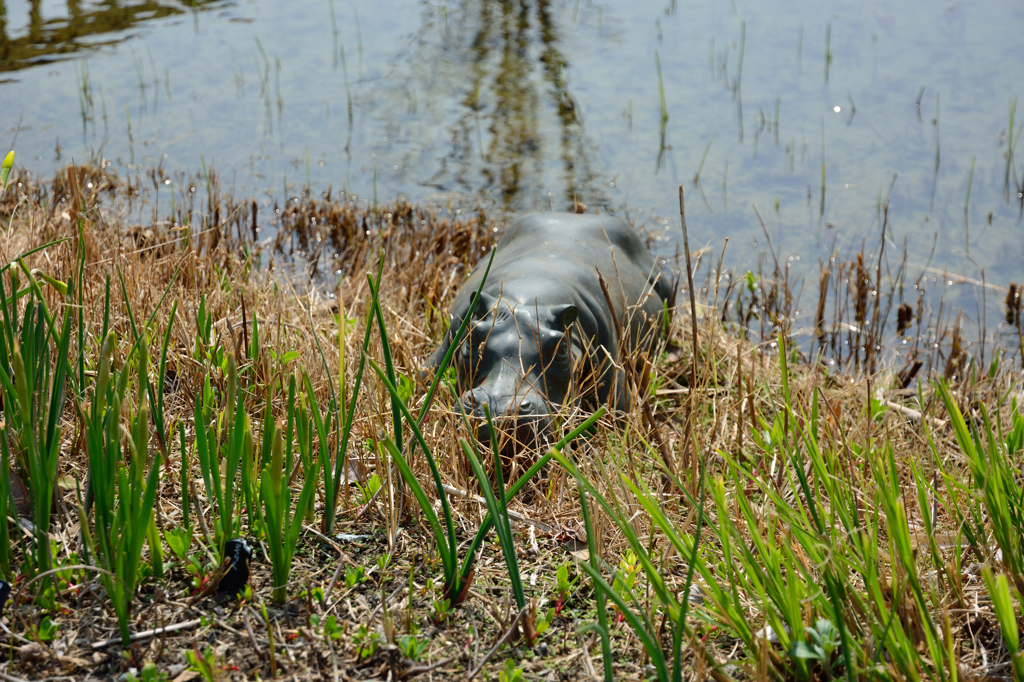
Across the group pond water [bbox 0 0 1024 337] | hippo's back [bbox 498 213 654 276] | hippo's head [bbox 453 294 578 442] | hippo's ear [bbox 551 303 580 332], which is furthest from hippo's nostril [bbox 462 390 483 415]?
pond water [bbox 0 0 1024 337]

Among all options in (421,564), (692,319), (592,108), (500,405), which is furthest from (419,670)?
(592,108)

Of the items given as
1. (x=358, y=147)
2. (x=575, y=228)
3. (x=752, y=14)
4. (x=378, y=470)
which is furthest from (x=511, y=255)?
(x=752, y=14)

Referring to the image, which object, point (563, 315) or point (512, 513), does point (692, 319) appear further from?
point (563, 315)

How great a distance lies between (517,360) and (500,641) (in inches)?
62.7

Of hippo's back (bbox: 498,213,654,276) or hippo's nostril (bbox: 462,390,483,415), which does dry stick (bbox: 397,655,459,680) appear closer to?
hippo's nostril (bbox: 462,390,483,415)

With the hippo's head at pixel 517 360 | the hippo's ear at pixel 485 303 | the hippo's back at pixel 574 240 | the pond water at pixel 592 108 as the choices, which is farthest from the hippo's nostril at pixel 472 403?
the pond water at pixel 592 108

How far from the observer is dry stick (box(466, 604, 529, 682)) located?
1442 millimetres

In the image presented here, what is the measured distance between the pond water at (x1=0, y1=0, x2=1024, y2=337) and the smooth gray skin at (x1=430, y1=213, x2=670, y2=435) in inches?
82.9

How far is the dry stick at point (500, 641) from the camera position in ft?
4.73

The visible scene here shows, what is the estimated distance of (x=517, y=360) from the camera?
300 cm

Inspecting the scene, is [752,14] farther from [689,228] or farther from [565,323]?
[565,323]

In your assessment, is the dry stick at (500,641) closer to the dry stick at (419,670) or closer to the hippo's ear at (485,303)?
the dry stick at (419,670)

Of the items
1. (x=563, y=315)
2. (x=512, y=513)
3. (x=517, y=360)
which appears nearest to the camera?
(x=512, y=513)

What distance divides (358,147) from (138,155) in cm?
189
